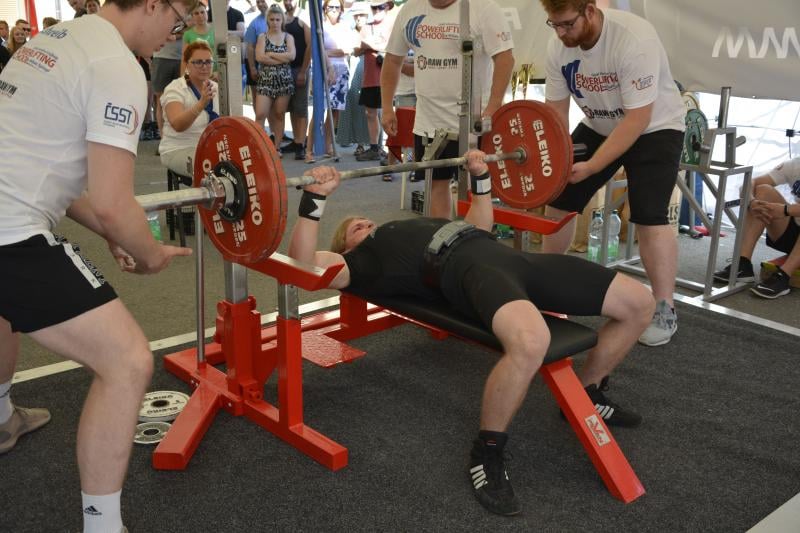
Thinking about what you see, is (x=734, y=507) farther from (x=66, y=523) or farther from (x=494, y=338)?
(x=66, y=523)

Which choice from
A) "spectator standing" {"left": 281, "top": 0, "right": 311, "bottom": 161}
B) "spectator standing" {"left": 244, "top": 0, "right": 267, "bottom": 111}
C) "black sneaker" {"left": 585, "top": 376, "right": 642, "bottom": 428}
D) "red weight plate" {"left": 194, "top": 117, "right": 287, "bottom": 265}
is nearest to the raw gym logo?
"black sneaker" {"left": 585, "top": 376, "right": 642, "bottom": 428}

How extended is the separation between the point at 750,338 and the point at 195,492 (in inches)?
91.7

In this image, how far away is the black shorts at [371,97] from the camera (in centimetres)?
704

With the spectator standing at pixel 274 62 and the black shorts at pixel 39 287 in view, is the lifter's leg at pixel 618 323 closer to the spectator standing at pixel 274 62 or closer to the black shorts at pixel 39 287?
the black shorts at pixel 39 287

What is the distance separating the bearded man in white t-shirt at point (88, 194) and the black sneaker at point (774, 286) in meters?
3.14

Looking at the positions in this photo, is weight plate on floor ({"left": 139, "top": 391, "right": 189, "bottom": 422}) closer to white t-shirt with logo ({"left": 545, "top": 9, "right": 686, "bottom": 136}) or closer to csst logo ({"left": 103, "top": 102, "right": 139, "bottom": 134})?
csst logo ({"left": 103, "top": 102, "right": 139, "bottom": 134})

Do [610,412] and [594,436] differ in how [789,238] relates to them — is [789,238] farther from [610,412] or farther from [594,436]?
[594,436]

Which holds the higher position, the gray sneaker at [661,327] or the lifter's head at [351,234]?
A: the lifter's head at [351,234]

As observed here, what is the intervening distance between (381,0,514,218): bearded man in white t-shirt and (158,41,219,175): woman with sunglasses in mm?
1084

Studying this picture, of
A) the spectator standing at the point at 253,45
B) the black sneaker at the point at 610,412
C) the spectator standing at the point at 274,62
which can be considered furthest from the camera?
the spectator standing at the point at 253,45

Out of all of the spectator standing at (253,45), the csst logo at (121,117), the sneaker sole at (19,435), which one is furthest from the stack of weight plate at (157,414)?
the spectator standing at (253,45)

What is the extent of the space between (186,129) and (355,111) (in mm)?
4163

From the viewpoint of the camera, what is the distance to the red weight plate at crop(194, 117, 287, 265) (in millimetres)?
1936

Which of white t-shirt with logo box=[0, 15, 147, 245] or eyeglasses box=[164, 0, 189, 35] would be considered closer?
white t-shirt with logo box=[0, 15, 147, 245]
